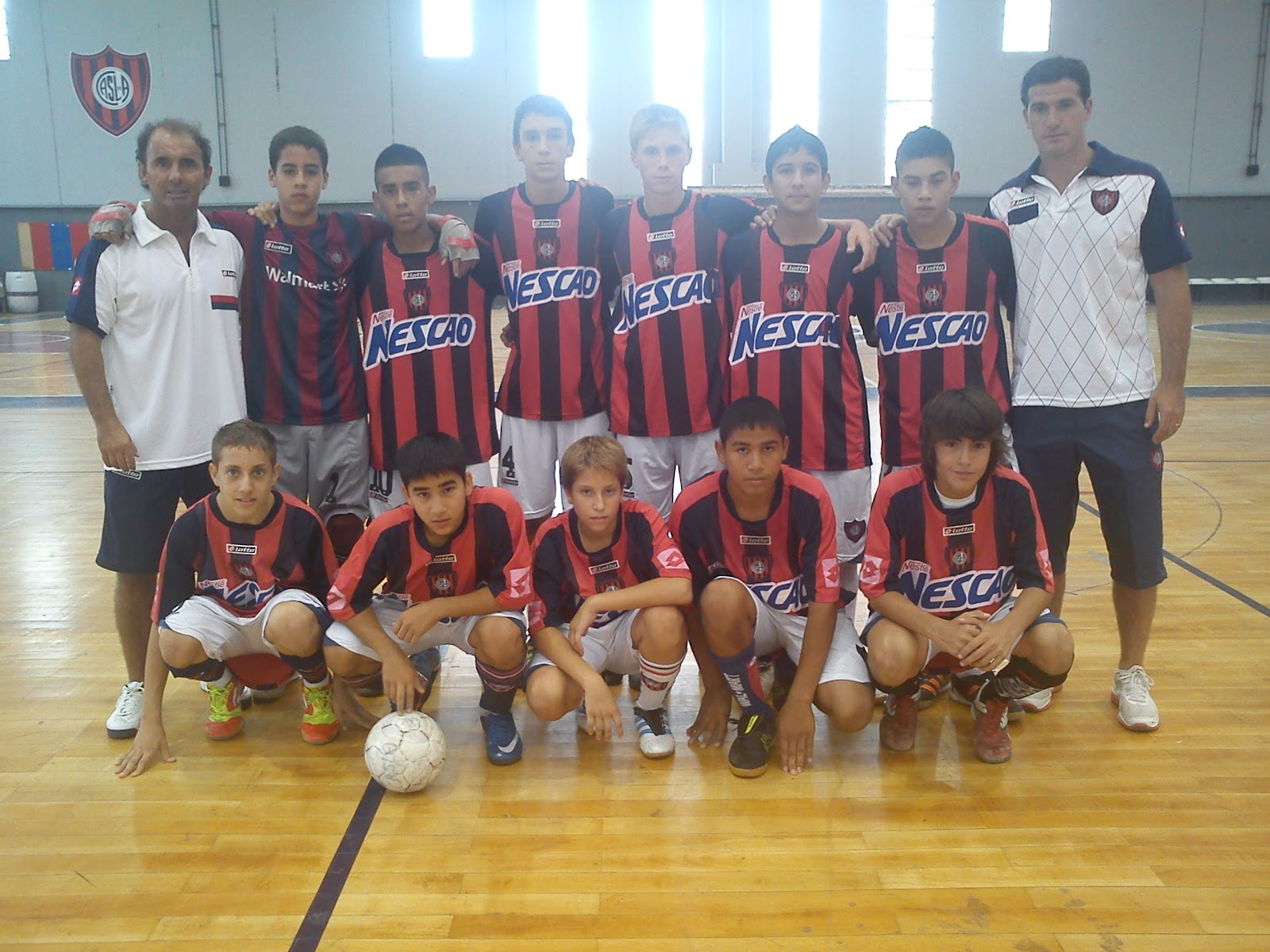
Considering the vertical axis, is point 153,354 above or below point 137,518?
above

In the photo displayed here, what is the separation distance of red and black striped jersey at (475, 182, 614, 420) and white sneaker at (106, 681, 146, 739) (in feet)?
5.03

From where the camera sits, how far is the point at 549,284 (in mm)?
3414

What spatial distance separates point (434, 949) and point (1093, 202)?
275 centimetres

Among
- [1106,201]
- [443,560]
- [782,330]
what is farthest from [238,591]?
[1106,201]

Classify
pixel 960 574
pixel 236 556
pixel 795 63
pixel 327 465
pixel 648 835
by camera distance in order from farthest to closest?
pixel 795 63
pixel 327 465
pixel 236 556
pixel 960 574
pixel 648 835

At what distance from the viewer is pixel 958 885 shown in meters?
2.24

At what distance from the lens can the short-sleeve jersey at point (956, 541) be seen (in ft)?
9.41

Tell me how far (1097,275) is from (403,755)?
248 cm

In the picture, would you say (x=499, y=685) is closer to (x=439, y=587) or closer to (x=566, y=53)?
(x=439, y=587)

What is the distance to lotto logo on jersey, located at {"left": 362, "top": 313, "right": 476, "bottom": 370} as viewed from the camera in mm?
3414

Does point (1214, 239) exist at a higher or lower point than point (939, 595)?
higher

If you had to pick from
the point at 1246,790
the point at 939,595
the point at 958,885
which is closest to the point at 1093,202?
the point at 939,595

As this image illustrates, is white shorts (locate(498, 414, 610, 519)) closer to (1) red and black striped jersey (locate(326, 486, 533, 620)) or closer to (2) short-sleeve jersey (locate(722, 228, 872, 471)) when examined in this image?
(1) red and black striped jersey (locate(326, 486, 533, 620))

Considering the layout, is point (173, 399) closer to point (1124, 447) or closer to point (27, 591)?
point (27, 591)
